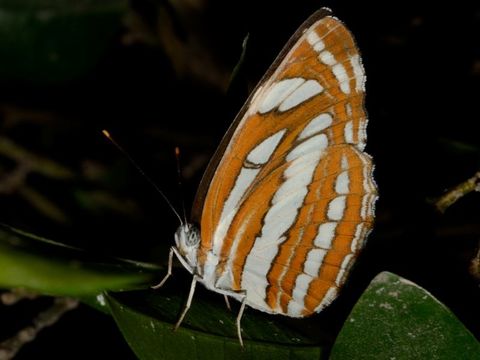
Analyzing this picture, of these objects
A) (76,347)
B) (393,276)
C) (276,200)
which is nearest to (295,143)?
(276,200)

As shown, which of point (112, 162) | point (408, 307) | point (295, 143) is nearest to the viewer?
point (408, 307)

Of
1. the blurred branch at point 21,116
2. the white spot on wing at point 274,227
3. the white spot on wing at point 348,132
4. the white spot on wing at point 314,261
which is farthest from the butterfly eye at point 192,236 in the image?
the blurred branch at point 21,116

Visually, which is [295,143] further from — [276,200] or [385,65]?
[385,65]

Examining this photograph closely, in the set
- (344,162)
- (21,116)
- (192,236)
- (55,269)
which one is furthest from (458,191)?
(21,116)

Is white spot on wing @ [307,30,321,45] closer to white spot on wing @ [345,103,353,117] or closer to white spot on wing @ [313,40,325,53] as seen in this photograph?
white spot on wing @ [313,40,325,53]

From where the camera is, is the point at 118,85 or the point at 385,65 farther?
the point at 118,85

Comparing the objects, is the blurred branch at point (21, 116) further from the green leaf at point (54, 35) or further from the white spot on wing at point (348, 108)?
the white spot on wing at point (348, 108)

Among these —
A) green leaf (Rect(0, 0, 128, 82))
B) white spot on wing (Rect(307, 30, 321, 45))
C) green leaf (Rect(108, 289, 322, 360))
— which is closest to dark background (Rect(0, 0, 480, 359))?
green leaf (Rect(0, 0, 128, 82))

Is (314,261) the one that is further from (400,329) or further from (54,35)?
(54,35)
